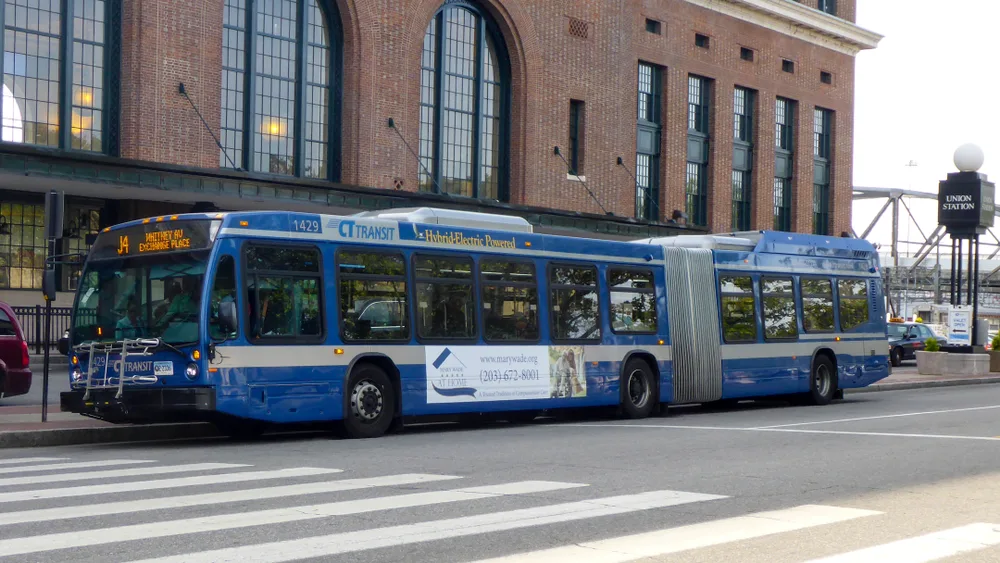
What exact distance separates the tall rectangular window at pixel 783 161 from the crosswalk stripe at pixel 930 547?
4511 cm

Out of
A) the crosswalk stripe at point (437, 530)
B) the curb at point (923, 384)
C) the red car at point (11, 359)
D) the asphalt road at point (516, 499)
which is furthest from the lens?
the curb at point (923, 384)

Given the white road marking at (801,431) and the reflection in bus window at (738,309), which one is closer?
the white road marking at (801,431)

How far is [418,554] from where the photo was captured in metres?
7.31

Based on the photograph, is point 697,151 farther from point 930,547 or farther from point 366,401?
point 930,547

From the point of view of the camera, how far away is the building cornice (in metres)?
48.3

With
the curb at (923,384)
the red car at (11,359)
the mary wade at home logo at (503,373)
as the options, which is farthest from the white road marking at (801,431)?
the curb at (923,384)

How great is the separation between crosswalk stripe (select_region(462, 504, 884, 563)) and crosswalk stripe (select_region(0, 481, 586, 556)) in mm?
2017

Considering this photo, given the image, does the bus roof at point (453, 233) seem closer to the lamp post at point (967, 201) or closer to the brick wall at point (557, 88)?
the brick wall at point (557, 88)

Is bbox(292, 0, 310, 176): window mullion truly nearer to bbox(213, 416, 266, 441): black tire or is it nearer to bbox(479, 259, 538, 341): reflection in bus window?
bbox(479, 259, 538, 341): reflection in bus window

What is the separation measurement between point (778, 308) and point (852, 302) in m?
2.76

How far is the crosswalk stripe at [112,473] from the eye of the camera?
10914 mm

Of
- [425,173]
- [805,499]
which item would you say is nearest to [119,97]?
[425,173]

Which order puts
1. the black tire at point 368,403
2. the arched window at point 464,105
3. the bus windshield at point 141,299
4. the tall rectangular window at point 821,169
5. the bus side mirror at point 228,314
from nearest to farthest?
the bus side mirror at point 228,314, the bus windshield at point 141,299, the black tire at point 368,403, the arched window at point 464,105, the tall rectangular window at point 821,169

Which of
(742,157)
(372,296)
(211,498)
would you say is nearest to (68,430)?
(372,296)
